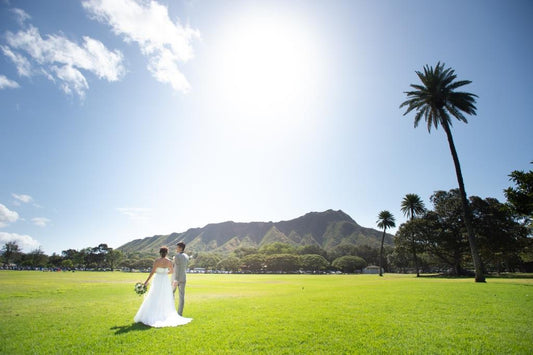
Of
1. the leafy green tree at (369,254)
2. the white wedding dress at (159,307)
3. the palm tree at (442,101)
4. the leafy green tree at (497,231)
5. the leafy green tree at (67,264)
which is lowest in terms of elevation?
the leafy green tree at (67,264)

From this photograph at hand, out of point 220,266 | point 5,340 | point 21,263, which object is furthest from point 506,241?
point 21,263

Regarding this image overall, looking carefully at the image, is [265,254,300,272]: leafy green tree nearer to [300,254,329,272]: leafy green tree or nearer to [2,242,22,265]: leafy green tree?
[300,254,329,272]: leafy green tree

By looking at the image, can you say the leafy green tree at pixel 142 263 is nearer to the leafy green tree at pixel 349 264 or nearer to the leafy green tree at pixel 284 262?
the leafy green tree at pixel 284 262

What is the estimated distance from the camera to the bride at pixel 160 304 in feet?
29.8

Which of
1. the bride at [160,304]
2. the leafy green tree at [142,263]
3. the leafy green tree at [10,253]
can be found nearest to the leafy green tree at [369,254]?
the leafy green tree at [142,263]

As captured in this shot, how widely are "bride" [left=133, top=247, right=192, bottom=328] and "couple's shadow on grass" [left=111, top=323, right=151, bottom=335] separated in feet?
0.68

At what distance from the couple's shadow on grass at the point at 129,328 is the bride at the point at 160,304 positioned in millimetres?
208

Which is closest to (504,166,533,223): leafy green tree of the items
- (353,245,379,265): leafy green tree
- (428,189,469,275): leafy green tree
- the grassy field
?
the grassy field

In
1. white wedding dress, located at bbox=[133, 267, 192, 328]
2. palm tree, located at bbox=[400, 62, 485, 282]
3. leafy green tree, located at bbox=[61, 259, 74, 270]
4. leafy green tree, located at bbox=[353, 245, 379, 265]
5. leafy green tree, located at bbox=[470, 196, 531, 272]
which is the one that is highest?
palm tree, located at bbox=[400, 62, 485, 282]

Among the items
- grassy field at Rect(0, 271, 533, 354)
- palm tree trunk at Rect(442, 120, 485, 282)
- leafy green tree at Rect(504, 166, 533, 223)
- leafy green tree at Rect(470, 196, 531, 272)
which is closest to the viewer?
grassy field at Rect(0, 271, 533, 354)

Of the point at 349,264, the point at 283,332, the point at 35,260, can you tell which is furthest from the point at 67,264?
the point at 283,332

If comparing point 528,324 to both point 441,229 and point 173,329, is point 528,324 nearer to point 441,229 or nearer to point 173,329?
point 173,329

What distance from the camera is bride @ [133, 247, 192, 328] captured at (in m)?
9.09

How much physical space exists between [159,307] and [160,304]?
10 cm
